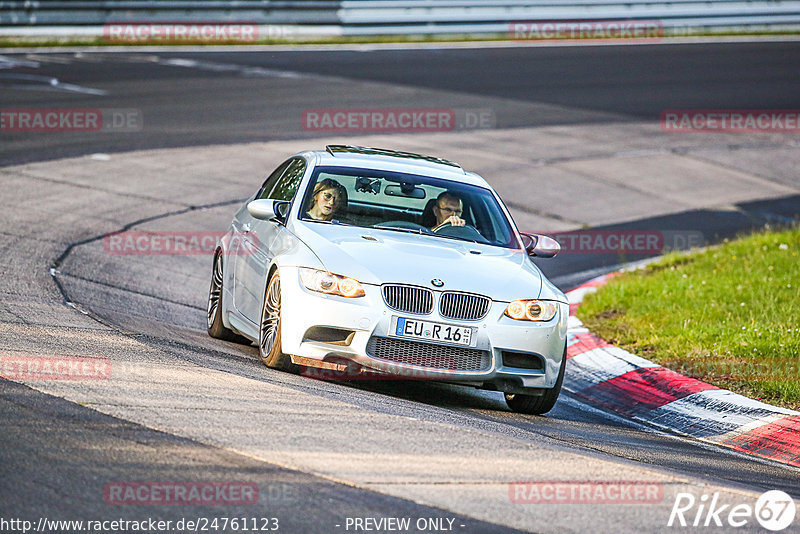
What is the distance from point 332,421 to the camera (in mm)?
6199

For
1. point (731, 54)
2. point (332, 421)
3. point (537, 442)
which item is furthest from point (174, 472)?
point (731, 54)

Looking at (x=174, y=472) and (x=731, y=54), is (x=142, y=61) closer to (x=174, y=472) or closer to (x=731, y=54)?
(x=731, y=54)

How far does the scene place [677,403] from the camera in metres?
8.78

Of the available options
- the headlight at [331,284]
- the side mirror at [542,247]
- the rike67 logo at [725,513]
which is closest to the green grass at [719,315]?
the side mirror at [542,247]

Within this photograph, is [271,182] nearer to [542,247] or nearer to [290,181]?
[290,181]

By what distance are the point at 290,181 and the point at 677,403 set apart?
3423 millimetres

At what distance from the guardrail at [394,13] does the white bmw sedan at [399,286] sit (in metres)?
20.0

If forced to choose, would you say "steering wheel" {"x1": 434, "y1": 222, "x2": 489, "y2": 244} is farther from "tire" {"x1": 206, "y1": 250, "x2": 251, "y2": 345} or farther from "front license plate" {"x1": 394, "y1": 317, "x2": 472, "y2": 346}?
"tire" {"x1": 206, "y1": 250, "x2": 251, "y2": 345}

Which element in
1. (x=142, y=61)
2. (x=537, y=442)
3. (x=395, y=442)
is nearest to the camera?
(x=395, y=442)

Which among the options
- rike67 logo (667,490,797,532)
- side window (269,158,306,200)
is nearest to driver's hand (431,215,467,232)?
side window (269,158,306,200)

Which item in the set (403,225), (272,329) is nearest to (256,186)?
(403,225)

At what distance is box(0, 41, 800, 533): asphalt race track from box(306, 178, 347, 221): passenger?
3.89 feet

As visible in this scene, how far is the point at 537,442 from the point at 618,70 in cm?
2282

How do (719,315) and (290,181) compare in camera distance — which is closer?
(290,181)
